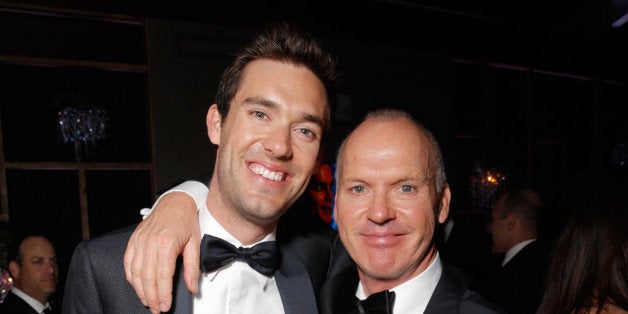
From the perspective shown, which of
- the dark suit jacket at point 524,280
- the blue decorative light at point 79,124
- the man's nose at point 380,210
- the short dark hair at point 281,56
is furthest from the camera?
the blue decorative light at point 79,124

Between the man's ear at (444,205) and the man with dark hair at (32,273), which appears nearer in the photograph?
the man's ear at (444,205)

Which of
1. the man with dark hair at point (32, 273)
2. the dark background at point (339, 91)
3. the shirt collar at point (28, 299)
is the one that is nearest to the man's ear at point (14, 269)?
the man with dark hair at point (32, 273)

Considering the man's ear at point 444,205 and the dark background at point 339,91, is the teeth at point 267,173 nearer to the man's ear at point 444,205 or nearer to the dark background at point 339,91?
the man's ear at point 444,205

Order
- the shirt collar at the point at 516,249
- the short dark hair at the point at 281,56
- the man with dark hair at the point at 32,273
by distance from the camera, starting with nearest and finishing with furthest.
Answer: the short dark hair at the point at 281,56 < the shirt collar at the point at 516,249 < the man with dark hair at the point at 32,273

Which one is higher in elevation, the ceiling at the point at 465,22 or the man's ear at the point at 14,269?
the ceiling at the point at 465,22

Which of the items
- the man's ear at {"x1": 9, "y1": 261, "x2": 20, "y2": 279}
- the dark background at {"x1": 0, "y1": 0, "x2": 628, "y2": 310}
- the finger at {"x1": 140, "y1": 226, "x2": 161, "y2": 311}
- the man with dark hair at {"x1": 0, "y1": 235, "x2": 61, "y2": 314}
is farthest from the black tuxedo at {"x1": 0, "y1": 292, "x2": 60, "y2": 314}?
the finger at {"x1": 140, "y1": 226, "x2": 161, "y2": 311}

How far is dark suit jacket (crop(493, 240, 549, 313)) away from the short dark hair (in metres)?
1.99

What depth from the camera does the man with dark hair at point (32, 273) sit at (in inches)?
154

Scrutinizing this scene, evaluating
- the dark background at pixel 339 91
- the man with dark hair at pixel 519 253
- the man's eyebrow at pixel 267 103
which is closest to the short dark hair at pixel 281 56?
the man's eyebrow at pixel 267 103

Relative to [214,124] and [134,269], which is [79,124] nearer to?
[214,124]

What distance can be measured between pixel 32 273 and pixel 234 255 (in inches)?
122

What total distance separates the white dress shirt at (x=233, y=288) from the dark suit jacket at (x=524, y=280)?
180 centimetres

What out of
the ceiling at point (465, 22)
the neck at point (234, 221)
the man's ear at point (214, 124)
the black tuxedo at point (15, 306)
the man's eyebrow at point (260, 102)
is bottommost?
the black tuxedo at point (15, 306)

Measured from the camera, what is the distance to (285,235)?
1917mm
